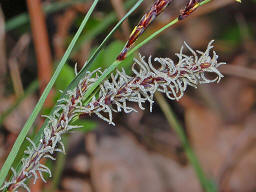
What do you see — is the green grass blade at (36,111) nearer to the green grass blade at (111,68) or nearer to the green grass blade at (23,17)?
the green grass blade at (111,68)

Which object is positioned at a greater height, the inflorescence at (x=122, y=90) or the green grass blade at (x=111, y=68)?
the green grass blade at (x=111, y=68)

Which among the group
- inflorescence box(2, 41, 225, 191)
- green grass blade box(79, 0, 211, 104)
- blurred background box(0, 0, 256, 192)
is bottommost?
inflorescence box(2, 41, 225, 191)

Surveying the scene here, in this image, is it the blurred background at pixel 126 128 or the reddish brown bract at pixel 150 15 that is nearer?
the reddish brown bract at pixel 150 15

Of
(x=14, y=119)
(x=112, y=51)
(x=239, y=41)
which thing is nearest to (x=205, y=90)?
(x=239, y=41)

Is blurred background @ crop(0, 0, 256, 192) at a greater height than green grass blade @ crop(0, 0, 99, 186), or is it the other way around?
blurred background @ crop(0, 0, 256, 192)

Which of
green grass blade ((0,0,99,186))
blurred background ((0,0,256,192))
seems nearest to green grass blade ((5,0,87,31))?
blurred background ((0,0,256,192))

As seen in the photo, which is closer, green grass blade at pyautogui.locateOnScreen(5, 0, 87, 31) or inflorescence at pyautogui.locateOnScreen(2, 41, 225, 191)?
inflorescence at pyautogui.locateOnScreen(2, 41, 225, 191)

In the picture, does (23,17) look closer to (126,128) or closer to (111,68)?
(126,128)

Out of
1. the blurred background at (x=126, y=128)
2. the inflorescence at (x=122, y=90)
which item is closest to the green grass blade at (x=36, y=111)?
the inflorescence at (x=122, y=90)

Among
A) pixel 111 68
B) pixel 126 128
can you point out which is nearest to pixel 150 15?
pixel 111 68

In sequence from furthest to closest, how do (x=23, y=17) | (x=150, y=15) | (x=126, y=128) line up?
1. (x=126, y=128)
2. (x=23, y=17)
3. (x=150, y=15)

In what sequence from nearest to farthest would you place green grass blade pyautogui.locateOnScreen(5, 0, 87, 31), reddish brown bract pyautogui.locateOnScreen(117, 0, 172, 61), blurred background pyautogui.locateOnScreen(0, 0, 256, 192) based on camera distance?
reddish brown bract pyautogui.locateOnScreen(117, 0, 172, 61), green grass blade pyautogui.locateOnScreen(5, 0, 87, 31), blurred background pyautogui.locateOnScreen(0, 0, 256, 192)

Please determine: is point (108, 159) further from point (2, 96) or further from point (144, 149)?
point (2, 96)

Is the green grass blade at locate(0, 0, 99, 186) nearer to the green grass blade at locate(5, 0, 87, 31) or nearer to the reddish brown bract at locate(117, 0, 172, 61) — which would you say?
the reddish brown bract at locate(117, 0, 172, 61)
